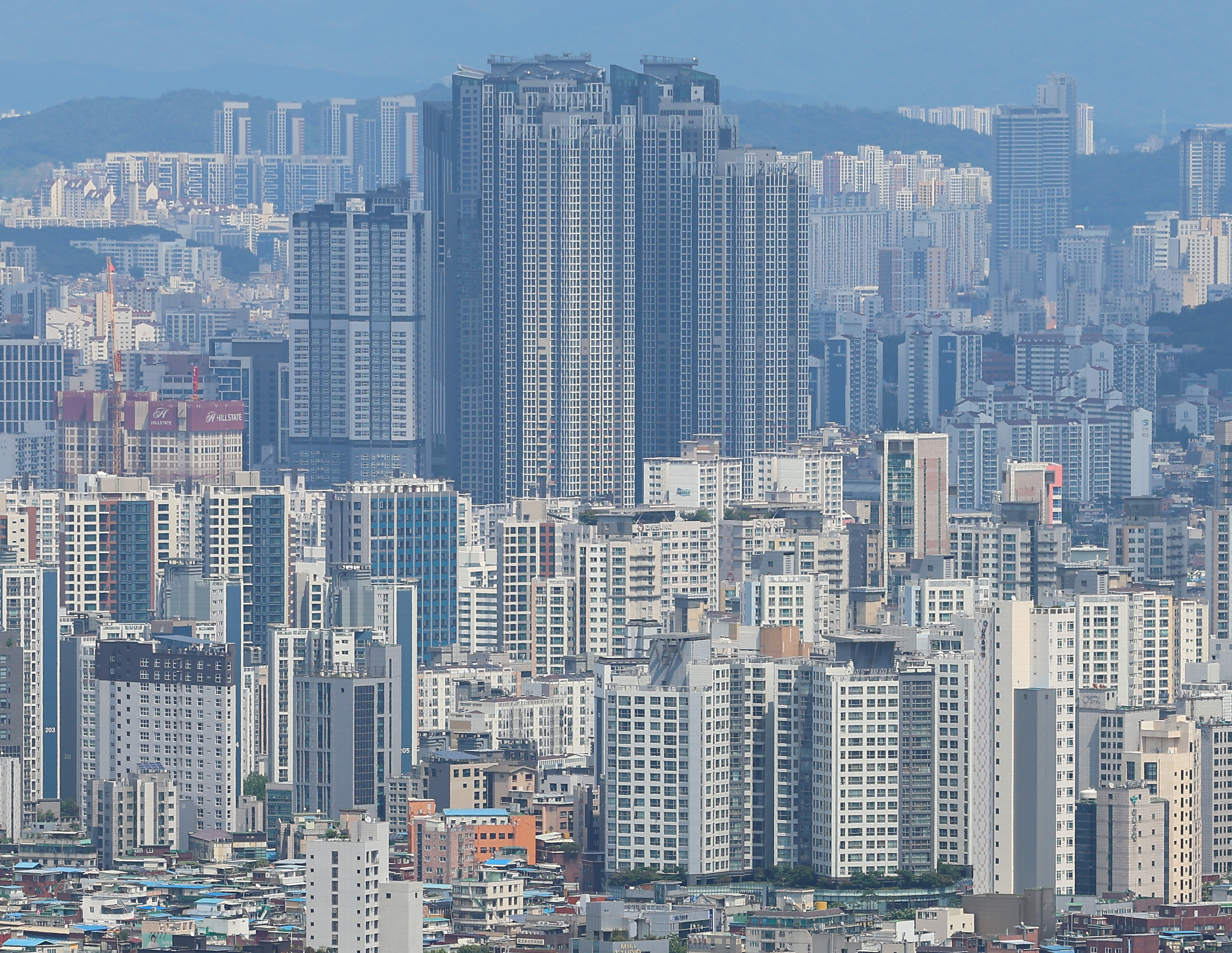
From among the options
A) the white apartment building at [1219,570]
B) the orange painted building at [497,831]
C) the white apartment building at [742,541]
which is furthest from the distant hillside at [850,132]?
the orange painted building at [497,831]

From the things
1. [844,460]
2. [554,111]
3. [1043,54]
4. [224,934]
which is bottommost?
[224,934]

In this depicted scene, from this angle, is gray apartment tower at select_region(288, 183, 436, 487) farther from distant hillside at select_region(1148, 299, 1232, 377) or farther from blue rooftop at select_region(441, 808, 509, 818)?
blue rooftop at select_region(441, 808, 509, 818)

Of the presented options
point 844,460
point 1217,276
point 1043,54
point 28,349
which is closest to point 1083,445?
point 844,460

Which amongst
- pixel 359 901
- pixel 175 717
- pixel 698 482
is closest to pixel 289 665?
pixel 175 717

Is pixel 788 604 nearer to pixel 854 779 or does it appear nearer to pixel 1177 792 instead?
pixel 1177 792

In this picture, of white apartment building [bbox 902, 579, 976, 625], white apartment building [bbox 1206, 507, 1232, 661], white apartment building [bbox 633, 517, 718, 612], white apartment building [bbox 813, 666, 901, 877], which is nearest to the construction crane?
white apartment building [bbox 633, 517, 718, 612]

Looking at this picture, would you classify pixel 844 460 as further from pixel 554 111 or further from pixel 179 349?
pixel 179 349
